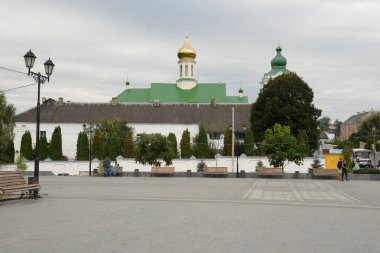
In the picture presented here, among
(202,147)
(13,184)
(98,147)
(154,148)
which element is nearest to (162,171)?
(154,148)

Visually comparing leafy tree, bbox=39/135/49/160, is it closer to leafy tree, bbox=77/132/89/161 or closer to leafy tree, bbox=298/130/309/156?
leafy tree, bbox=77/132/89/161

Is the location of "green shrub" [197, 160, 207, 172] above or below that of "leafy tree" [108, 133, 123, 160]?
below

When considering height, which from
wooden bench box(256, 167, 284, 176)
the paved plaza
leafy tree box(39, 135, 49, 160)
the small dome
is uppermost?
the small dome

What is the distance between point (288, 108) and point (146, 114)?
29.1 metres

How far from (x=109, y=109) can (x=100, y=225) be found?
70651mm

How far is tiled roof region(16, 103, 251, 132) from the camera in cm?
7669

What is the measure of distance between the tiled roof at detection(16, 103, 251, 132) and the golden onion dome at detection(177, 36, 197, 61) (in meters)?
17.3

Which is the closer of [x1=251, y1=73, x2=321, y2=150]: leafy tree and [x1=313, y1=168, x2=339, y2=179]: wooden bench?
[x1=313, y1=168, x2=339, y2=179]: wooden bench

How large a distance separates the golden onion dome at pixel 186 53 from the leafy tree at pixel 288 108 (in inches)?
1469

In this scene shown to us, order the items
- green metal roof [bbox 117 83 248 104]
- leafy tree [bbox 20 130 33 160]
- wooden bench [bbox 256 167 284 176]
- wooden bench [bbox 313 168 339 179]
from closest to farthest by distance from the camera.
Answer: wooden bench [bbox 313 168 339 179] → wooden bench [bbox 256 167 284 176] → leafy tree [bbox 20 130 33 160] → green metal roof [bbox 117 83 248 104]

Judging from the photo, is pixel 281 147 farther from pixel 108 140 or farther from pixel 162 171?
pixel 108 140

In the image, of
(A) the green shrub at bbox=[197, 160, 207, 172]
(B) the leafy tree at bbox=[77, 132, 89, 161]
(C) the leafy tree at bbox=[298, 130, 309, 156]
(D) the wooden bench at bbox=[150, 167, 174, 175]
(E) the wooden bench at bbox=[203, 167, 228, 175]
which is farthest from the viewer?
(B) the leafy tree at bbox=[77, 132, 89, 161]

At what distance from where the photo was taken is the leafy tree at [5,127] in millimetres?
49875

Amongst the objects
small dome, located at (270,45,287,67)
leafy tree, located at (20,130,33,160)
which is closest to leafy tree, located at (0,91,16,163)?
leafy tree, located at (20,130,33,160)
